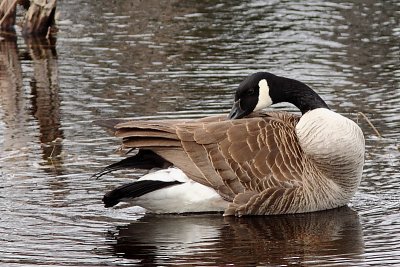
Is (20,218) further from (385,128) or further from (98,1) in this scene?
(98,1)

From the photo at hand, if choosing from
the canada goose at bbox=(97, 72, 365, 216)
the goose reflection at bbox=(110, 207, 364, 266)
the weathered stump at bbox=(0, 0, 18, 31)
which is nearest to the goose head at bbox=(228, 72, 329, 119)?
the canada goose at bbox=(97, 72, 365, 216)

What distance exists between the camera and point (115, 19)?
18.5 m

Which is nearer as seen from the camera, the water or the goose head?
the water

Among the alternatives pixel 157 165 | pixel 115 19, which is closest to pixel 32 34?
pixel 115 19

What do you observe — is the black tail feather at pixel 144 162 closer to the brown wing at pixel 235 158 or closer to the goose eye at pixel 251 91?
the brown wing at pixel 235 158

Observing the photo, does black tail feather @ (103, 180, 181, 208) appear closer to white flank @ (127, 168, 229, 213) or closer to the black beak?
white flank @ (127, 168, 229, 213)

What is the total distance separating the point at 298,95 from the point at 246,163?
840 mm

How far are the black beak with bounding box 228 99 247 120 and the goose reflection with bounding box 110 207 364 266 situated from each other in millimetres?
893

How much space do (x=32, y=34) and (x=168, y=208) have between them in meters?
9.13

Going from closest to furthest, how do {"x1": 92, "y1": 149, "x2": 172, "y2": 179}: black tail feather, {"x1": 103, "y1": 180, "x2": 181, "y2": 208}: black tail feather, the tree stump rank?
{"x1": 103, "y1": 180, "x2": 181, "y2": 208}: black tail feather, {"x1": 92, "y1": 149, "x2": 172, "y2": 179}: black tail feather, the tree stump

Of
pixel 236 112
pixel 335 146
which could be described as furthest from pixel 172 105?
pixel 335 146

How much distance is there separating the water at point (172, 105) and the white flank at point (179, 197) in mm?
105

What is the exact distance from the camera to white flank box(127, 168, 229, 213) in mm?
8945

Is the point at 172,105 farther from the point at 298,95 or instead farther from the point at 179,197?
the point at 179,197
